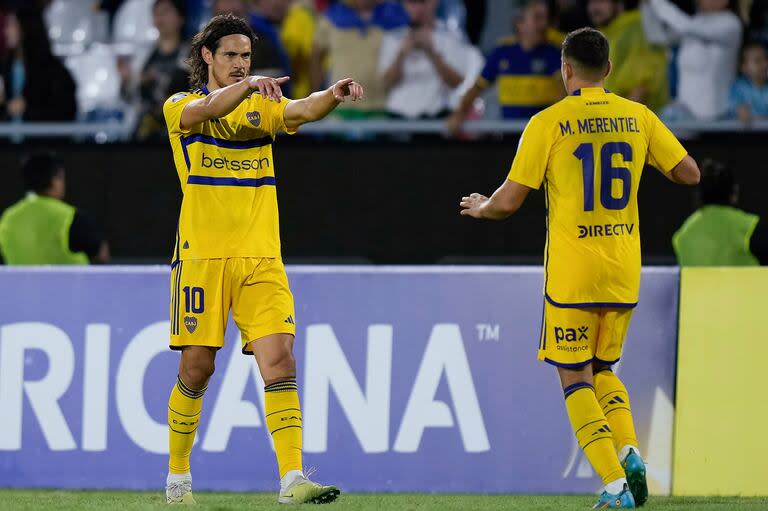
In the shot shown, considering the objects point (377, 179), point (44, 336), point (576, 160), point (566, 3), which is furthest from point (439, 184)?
point (576, 160)

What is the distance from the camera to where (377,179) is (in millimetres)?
11172

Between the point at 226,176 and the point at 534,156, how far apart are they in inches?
54.7

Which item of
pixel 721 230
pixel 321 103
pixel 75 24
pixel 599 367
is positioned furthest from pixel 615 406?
pixel 75 24

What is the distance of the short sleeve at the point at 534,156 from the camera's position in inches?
256

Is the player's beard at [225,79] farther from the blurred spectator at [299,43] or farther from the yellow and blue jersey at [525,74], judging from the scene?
the blurred spectator at [299,43]

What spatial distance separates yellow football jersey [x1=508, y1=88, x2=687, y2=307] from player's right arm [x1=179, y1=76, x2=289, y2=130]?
1224mm

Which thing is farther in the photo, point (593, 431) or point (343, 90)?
point (593, 431)

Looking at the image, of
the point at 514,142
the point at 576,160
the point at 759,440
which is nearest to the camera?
the point at 576,160

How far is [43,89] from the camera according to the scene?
12.4 metres

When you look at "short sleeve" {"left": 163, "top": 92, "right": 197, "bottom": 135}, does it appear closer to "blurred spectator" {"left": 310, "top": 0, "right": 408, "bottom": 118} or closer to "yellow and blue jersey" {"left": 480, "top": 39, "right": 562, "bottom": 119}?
"yellow and blue jersey" {"left": 480, "top": 39, "right": 562, "bottom": 119}

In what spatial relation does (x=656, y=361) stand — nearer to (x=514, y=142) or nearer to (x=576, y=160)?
(x=576, y=160)

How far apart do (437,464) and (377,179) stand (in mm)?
3464

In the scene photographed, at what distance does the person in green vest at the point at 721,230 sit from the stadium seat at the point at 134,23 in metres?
5.51

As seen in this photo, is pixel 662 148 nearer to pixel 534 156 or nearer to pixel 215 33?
pixel 534 156
